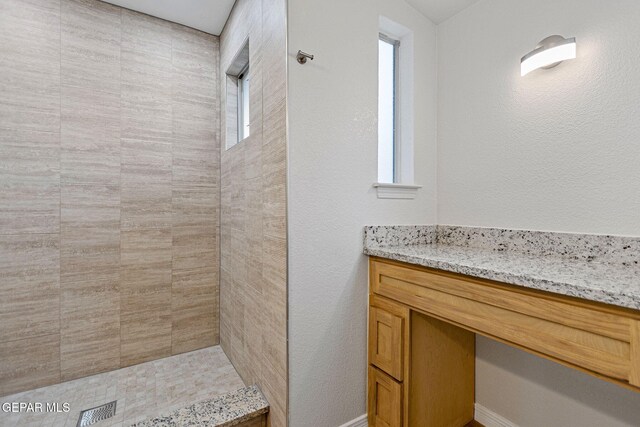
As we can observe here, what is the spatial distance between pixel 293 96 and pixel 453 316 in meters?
1.13

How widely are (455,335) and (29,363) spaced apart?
2.58 meters

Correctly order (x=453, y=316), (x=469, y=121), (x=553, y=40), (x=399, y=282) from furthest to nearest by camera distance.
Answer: (x=469, y=121) < (x=399, y=282) < (x=553, y=40) < (x=453, y=316)

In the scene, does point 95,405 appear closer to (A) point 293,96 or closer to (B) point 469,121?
(A) point 293,96

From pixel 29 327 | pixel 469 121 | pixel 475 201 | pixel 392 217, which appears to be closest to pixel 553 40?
pixel 469 121

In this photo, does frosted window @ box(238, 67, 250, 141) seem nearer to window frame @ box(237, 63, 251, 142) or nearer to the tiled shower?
window frame @ box(237, 63, 251, 142)

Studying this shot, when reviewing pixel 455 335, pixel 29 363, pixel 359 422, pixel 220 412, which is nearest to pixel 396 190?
pixel 455 335

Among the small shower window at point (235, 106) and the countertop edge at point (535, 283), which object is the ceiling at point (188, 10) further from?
the countertop edge at point (535, 283)

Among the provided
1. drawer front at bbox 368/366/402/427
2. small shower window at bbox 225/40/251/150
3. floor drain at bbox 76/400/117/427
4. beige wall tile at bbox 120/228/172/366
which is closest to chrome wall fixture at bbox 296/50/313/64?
small shower window at bbox 225/40/251/150

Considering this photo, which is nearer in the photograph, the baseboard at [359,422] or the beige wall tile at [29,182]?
the baseboard at [359,422]

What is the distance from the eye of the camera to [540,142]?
1353 millimetres

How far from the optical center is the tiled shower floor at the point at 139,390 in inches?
62.1

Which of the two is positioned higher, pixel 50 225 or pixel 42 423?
pixel 50 225

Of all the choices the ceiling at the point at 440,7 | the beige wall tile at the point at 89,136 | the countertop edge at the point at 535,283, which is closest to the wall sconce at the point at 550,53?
the ceiling at the point at 440,7

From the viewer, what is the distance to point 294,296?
1312mm
